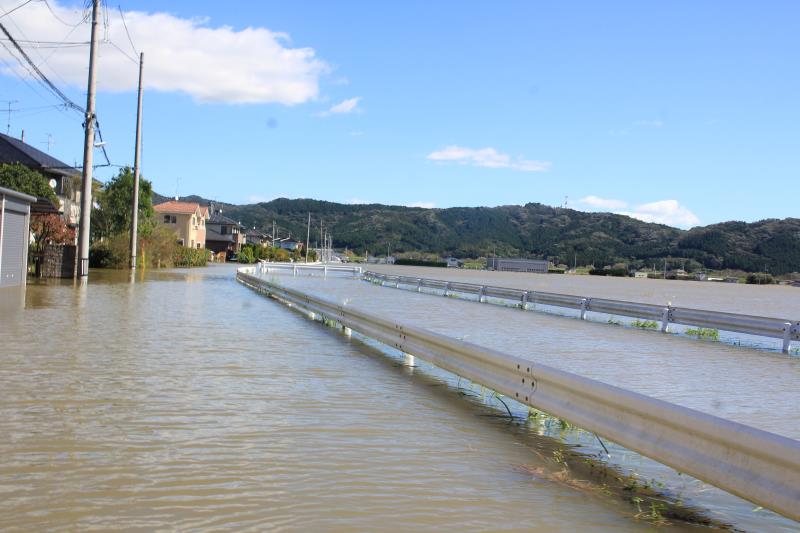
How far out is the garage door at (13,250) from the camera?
1109 inches

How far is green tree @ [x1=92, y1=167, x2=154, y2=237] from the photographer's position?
192 feet

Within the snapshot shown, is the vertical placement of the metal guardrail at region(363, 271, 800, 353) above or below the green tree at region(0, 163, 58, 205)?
below

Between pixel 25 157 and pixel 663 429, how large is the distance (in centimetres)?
6565

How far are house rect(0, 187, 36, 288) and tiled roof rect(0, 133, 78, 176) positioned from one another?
35331 millimetres

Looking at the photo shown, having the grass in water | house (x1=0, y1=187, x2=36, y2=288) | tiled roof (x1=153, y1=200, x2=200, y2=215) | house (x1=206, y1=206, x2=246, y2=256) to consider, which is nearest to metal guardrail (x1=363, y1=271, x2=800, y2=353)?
the grass in water

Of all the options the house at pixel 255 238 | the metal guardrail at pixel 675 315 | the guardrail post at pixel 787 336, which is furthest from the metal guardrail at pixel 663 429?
the house at pixel 255 238

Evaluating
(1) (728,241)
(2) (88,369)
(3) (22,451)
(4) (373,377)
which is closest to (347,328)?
(4) (373,377)

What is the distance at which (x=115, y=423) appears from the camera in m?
8.15

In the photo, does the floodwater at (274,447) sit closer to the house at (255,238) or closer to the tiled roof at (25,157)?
the tiled roof at (25,157)

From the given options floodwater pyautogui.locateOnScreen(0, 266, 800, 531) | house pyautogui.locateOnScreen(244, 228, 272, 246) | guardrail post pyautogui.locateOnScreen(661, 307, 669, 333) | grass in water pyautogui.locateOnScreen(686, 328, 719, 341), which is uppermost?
house pyautogui.locateOnScreen(244, 228, 272, 246)

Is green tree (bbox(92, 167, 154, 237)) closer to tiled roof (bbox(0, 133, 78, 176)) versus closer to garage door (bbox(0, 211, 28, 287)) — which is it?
tiled roof (bbox(0, 133, 78, 176))

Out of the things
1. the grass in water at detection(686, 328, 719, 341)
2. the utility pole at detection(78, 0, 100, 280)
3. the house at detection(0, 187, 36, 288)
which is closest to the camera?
the grass in water at detection(686, 328, 719, 341)

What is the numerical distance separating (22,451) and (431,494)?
3.38 meters

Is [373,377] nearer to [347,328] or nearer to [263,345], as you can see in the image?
[263,345]
